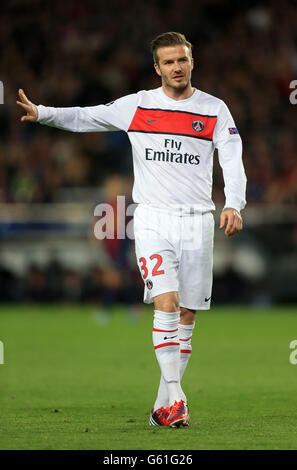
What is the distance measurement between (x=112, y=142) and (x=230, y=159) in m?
15.4

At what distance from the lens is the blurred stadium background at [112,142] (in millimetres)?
18344

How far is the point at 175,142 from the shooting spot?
599 cm

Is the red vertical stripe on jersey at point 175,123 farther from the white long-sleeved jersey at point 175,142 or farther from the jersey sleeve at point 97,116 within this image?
the jersey sleeve at point 97,116

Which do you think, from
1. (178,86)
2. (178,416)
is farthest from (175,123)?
(178,416)

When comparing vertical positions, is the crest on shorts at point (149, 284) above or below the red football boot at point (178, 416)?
above

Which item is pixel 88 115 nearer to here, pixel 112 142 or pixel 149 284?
pixel 149 284

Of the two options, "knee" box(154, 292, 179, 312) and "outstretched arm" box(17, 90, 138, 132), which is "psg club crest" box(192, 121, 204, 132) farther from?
"knee" box(154, 292, 179, 312)

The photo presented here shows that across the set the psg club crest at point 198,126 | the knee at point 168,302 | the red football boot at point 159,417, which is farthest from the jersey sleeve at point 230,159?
the red football boot at point 159,417

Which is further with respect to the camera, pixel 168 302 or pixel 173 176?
pixel 173 176

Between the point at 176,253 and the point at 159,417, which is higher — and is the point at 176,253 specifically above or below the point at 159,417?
above

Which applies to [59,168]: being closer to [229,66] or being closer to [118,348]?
[229,66]

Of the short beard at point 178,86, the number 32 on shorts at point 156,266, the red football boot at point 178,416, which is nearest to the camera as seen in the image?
the red football boot at point 178,416

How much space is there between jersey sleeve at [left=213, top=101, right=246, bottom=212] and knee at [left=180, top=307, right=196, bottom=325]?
775 mm

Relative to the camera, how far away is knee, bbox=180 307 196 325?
6.15 metres
